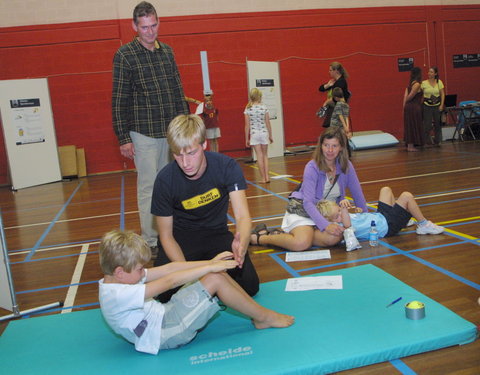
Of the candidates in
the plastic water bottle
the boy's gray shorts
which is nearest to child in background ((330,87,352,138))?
the plastic water bottle

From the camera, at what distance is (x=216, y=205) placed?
9.86ft

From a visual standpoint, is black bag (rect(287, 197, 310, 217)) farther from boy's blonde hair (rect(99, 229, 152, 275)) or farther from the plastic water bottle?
boy's blonde hair (rect(99, 229, 152, 275))

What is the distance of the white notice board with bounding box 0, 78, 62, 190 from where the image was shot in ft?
32.9

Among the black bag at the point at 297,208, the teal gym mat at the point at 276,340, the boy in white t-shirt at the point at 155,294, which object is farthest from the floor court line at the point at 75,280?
the black bag at the point at 297,208

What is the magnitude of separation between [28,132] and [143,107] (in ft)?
23.3

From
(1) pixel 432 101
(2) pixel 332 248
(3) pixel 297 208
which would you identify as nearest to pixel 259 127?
(3) pixel 297 208

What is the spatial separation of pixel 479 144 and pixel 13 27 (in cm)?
1059

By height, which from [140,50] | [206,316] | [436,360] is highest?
[140,50]

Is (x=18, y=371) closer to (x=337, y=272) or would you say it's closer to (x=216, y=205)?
(x=216, y=205)

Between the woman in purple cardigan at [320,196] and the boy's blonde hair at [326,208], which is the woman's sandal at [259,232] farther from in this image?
the boy's blonde hair at [326,208]

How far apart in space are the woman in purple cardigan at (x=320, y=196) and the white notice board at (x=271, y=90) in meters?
7.03

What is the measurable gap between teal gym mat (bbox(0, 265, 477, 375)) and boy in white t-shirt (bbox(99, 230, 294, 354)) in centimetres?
11

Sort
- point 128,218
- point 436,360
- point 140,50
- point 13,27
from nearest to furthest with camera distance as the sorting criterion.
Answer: point 436,360, point 140,50, point 128,218, point 13,27

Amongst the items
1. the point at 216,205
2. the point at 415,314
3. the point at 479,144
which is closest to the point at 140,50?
the point at 216,205
